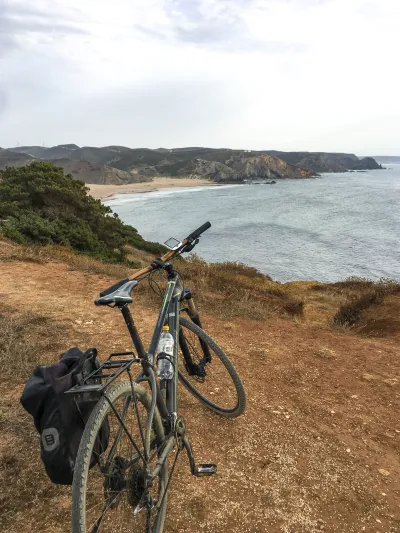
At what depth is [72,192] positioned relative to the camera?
1881cm

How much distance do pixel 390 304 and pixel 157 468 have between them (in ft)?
29.5

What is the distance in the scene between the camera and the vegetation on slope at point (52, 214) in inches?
577

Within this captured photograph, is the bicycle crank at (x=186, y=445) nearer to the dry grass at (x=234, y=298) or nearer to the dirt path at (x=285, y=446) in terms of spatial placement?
the dirt path at (x=285, y=446)

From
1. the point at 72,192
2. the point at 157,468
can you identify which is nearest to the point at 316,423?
the point at 157,468

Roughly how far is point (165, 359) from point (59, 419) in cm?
103

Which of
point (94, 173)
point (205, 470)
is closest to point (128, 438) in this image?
point (205, 470)

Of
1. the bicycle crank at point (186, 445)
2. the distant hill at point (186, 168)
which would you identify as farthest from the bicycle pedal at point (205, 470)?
the distant hill at point (186, 168)

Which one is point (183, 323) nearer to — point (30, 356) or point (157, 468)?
point (157, 468)

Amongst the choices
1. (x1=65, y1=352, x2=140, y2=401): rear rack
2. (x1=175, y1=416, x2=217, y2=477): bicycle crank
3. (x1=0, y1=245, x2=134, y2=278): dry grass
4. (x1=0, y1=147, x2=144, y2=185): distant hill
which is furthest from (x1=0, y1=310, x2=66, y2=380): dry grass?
(x1=0, y1=147, x2=144, y2=185): distant hill

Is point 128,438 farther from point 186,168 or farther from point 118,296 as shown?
point 186,168

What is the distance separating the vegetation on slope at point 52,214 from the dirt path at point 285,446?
9.48 metres

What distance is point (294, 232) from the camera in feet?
122

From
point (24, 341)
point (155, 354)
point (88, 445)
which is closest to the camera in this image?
point (88, 445)

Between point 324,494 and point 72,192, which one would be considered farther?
point 72,192
